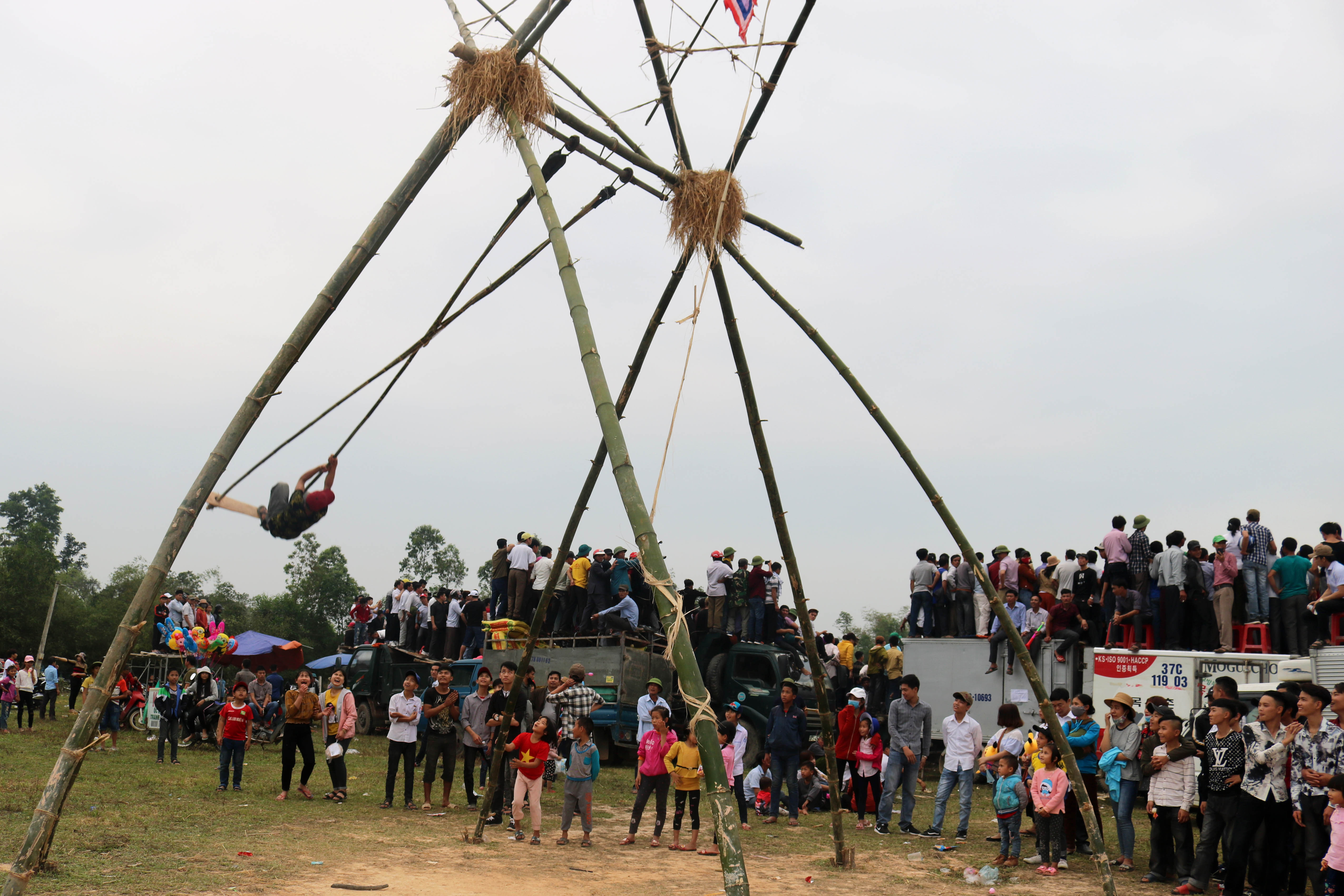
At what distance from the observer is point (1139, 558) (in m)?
13.9

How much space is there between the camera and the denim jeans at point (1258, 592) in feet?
41.7

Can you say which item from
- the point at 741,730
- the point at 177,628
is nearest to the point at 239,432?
the point at 741,730

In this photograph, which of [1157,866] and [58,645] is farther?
[58,645]

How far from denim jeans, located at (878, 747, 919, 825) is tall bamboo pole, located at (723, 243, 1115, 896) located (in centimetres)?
436

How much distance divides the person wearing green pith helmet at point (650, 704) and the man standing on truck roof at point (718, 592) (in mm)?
3484

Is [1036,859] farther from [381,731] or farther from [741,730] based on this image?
[381,731]

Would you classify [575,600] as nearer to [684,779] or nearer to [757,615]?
[757,615]

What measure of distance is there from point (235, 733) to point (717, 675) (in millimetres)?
7254

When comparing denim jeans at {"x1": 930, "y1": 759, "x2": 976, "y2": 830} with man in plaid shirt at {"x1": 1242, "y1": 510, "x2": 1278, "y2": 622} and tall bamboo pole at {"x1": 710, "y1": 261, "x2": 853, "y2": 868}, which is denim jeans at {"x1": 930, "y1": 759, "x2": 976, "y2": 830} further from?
man in plaid shirt at {"x1": 1242, "y1": 510, "x2": 1278, "y2": 622}

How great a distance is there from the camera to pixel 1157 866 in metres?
8.62

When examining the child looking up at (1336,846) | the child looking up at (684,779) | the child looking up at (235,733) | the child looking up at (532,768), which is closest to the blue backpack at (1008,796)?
the child looking up at (684,779)

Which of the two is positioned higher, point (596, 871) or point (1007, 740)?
point (1007, 740)

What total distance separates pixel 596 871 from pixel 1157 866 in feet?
15.5

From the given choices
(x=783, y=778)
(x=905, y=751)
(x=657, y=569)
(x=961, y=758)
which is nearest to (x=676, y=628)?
(x=657, y=569)
